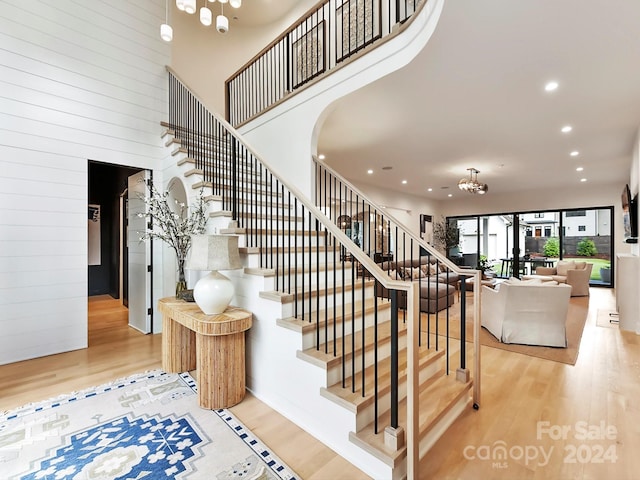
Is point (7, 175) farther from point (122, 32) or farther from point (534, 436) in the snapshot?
point (534, 436)

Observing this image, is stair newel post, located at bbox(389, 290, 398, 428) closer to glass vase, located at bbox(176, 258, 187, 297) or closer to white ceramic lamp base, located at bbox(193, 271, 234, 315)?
white ceramic lamp base, located at bbox(193, 271, 234, 315)

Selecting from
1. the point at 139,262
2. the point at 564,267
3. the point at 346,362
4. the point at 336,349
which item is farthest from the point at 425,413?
the point at 564,267

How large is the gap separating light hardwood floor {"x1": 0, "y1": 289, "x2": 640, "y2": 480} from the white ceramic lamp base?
2.81ft

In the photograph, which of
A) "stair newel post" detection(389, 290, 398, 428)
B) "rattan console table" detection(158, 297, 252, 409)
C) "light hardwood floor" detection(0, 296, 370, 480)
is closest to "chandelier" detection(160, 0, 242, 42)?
"rattan console table" detection(158, 297, 252, 409)

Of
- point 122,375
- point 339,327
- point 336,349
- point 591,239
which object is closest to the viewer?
point 336,349

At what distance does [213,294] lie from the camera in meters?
2.54

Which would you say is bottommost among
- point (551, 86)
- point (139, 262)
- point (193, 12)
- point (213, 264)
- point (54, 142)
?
point (139, 262)

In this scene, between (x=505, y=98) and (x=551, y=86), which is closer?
(x=551, y=86)

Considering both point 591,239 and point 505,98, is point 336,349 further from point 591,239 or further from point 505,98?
point 591,239

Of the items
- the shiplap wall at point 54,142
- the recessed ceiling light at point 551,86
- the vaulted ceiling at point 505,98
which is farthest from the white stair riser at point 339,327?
the shiplap wall at point 54,142

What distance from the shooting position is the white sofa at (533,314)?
387 cm

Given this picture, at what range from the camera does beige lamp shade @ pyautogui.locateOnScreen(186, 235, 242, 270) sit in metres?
2.43

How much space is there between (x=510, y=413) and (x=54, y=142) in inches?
223

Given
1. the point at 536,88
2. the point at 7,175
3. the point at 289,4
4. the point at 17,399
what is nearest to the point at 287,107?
the point at 536,88
